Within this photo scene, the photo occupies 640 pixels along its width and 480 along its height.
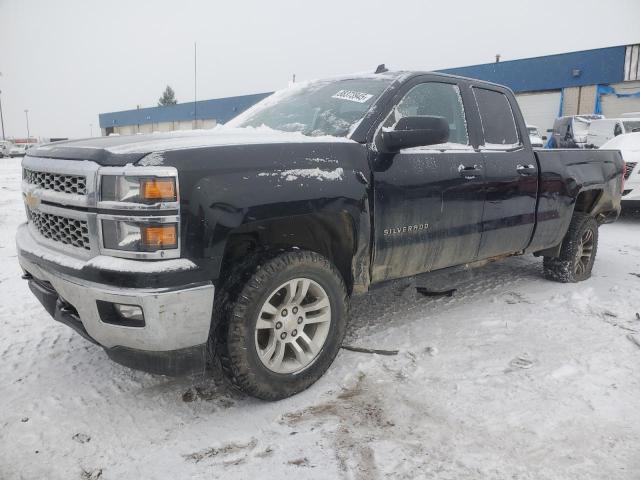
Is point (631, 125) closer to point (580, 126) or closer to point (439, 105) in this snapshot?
point (580, 126)

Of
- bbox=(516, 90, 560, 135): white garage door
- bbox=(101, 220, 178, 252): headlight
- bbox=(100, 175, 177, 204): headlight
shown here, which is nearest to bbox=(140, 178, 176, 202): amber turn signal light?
bbox=(100, 175, 177, 204): headlight

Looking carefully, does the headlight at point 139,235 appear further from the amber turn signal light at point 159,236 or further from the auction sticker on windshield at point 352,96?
the auction sticker on windshield at point 352,96

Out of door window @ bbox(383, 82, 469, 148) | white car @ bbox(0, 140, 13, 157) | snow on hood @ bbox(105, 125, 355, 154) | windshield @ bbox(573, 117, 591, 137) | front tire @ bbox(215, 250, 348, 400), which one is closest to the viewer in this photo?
snow on hood @ bbox(105, 125, 355, 154)

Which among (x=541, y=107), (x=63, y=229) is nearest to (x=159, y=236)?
(x=63, y=229)

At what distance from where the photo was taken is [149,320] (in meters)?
2.13

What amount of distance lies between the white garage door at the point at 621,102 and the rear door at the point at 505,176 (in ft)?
73.8

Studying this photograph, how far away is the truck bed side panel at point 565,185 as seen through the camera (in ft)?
13.7

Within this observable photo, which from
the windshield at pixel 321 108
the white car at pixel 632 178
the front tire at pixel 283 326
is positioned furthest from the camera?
the white car at pixel 632 178

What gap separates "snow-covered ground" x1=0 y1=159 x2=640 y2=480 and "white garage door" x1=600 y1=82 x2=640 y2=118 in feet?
74.9

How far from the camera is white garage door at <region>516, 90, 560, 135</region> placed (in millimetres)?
24281

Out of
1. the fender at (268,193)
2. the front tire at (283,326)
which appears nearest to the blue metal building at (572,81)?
the fender at (268,193)

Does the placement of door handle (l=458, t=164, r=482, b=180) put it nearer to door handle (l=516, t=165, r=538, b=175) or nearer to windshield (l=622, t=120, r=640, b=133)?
door handle (l=516, t=165, r=538, b=175)

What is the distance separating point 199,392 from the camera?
2.73 m

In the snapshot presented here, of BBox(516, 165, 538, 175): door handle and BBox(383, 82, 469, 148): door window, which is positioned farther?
BBox(516, 165, 538, 175): door handle
